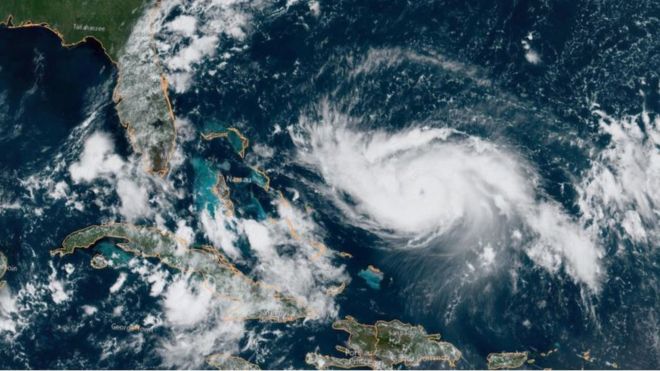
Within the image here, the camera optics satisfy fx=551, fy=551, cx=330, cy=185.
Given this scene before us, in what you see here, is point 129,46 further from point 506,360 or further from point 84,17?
point 506,360

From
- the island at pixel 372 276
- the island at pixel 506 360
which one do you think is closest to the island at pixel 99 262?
the island at pixel 372 276

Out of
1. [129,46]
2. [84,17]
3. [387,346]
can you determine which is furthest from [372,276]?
[84,17]

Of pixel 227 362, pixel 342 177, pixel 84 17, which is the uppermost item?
pixel 84 17

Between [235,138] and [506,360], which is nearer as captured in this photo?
[235,138]

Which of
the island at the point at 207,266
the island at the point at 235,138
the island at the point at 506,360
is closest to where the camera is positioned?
the island at the point at 235,138

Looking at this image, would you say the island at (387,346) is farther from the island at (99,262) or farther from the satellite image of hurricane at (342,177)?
the island at (99,262)

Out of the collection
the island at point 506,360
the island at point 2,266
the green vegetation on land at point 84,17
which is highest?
the green vegetation on land at point 84,17

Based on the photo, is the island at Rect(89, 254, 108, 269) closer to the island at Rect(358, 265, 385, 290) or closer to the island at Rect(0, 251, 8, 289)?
the island at Rect(0, 251, 8, 289)

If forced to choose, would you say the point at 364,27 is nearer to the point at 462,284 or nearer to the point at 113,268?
the point at 462,284

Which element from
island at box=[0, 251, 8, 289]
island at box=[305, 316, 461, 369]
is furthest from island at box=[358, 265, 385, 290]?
island at box=[0, 251, 8, 289]
